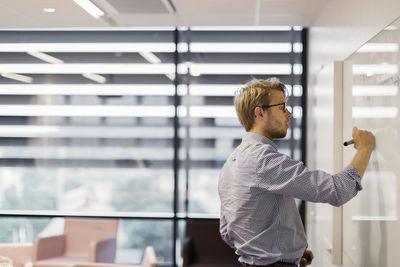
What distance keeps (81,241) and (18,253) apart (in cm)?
60

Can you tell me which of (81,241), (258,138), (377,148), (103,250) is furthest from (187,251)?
(377,148)

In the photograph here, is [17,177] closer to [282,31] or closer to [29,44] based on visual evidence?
[29,44]

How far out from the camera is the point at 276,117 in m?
2.32

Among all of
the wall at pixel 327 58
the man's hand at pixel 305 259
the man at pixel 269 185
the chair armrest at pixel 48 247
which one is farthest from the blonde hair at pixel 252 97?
the chair armrest at pixel 48 247

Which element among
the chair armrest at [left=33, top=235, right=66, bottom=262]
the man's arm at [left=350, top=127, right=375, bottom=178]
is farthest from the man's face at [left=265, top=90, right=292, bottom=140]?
the chair armrest at [left=33, top=235, right=66, bottom=262]

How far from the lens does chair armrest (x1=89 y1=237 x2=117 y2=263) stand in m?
4.93

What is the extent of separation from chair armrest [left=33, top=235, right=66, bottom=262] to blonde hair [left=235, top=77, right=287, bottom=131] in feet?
10.9

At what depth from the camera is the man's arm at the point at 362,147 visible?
6.91 feet

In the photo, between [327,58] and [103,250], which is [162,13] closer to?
[327,58]

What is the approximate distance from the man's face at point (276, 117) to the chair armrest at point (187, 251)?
266 centimetres

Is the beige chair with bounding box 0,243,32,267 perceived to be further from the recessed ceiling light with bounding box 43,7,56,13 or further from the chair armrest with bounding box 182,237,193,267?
the recessed ceiling light with bounding box 43,7,56,13

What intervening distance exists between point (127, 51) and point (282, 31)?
1.58 m

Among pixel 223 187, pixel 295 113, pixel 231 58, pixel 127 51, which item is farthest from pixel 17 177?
pixel 223 187

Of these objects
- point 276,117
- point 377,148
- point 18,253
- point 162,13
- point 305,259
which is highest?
point 162,13
